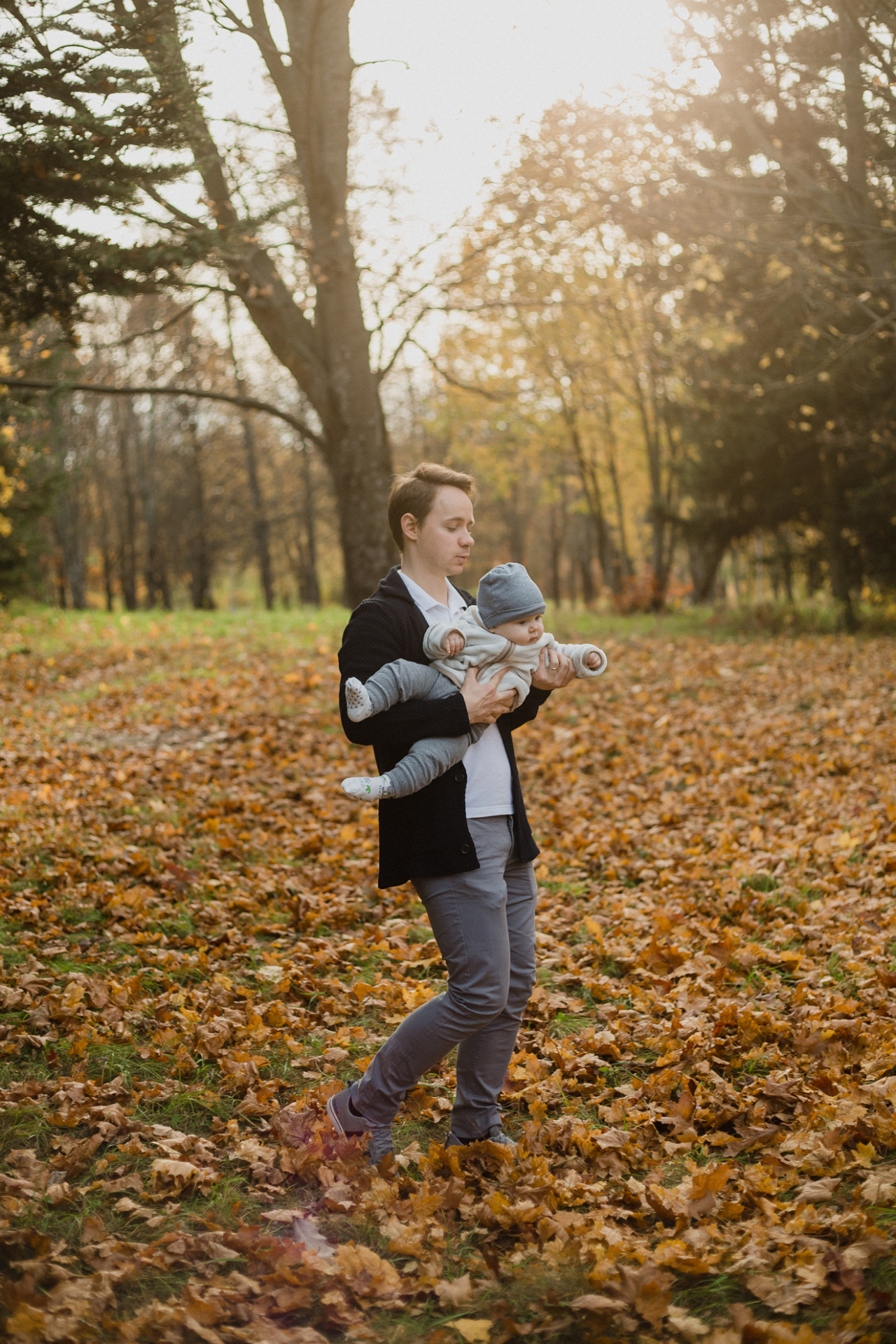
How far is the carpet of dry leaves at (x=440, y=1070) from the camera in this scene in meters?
2.83

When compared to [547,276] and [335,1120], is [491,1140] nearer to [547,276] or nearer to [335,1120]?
[335,1120]

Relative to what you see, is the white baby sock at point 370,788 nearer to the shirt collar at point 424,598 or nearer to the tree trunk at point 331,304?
the shirt collar at point 424,598

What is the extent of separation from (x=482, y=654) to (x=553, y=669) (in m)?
0.33

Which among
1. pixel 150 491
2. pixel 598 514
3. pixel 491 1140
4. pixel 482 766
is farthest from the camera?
pixel 150 491

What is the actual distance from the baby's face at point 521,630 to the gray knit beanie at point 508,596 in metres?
0.03

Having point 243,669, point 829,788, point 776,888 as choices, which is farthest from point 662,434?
point 776,888

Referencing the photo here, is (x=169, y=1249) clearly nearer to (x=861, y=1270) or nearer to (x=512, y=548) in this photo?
(x=861, y=1270)

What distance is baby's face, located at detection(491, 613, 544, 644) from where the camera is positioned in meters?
3.13

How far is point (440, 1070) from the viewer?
4.36 meters


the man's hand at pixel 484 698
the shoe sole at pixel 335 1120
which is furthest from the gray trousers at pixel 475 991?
the man's hand at pixel 484 698

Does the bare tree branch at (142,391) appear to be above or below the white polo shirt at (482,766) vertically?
above

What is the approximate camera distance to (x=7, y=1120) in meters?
3.70

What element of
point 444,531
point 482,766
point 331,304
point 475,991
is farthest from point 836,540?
point 475,991

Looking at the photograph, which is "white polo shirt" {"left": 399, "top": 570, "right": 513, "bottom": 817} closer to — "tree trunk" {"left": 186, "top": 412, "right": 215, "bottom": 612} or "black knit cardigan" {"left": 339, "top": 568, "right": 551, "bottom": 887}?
"black knit cardigan" {"left": 339, "top": 568, "right": 551, "bottom": 887}
